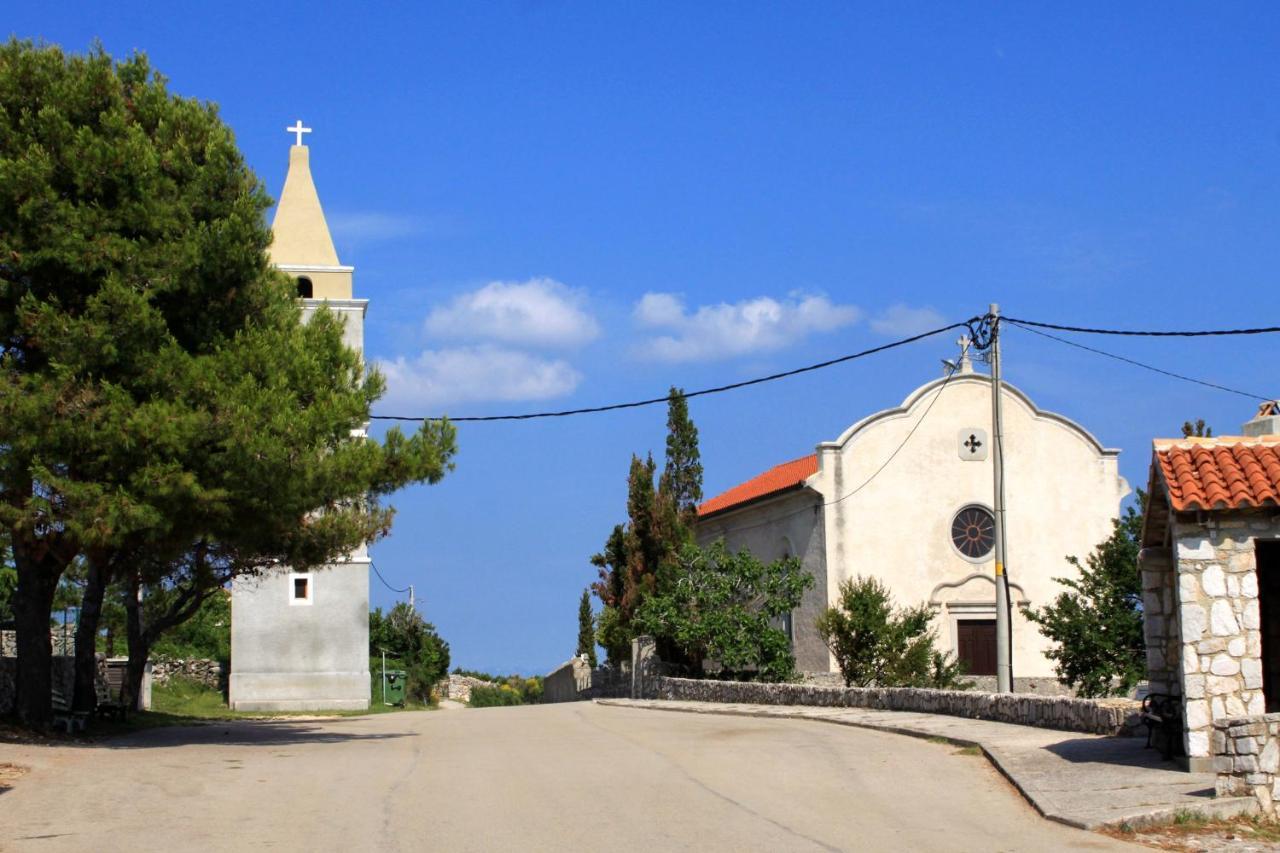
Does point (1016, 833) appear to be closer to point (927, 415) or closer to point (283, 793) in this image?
point (283, 793)

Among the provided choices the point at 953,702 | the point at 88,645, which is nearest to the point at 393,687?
the point at 88,645

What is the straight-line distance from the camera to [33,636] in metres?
20.8

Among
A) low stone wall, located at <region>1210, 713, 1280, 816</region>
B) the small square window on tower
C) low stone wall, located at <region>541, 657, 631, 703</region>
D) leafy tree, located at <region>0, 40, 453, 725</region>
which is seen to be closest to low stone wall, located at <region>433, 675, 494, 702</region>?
low stone wall, located at <region>541, 657, 631, 703</region>

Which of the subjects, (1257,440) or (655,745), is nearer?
(1257,440)

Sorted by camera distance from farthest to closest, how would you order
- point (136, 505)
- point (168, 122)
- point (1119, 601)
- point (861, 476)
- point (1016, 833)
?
point (861, 476) < point (1119, 601) < point (168, 122) < point (136, 505) < point (1016, 833)

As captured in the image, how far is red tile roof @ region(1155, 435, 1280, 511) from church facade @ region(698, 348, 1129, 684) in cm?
2505

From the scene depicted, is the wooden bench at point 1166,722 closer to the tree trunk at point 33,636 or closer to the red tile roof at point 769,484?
the tree trunk at point 33,636

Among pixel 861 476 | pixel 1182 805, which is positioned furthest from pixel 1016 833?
pixel 861 476

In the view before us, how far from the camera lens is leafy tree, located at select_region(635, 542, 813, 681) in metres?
34.0

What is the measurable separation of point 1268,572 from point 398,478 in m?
12.7

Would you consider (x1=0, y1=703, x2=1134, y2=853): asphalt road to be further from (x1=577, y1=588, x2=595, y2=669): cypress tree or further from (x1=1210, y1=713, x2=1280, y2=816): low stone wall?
(x1=577, y1=588, x2=595, y2=669): cypress tree

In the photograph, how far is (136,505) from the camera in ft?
61.5

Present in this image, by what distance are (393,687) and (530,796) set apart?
35.3 m

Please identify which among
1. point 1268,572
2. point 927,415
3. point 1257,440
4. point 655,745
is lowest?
point 655,745
